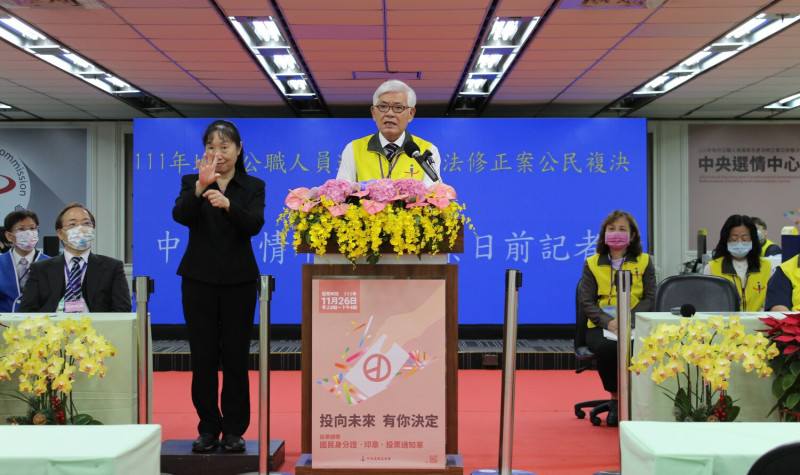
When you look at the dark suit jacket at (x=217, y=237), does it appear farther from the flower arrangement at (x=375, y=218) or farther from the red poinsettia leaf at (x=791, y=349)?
the red poinsettia leaf at (x=791, y=349)

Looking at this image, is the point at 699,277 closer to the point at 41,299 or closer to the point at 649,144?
the point at 41,299

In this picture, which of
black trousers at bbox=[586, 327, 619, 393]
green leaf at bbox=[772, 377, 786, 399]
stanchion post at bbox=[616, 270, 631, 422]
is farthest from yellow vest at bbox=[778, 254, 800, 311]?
stanchion post at bbox=[616, 270, 631, 422]

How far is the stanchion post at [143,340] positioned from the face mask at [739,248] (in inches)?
152

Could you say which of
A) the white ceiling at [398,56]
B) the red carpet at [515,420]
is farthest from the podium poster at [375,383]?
the white ceiling at [398,56]

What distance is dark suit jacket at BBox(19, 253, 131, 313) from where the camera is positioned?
145 inches

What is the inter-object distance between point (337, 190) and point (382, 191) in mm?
162

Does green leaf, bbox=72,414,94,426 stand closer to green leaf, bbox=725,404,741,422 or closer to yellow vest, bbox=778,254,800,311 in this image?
green leaf, bbox=725,404,741,422

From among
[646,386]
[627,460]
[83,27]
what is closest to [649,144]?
[83,27]

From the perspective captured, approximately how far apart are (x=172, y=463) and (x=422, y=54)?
15.8ft

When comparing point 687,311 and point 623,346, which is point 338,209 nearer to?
point 623,346

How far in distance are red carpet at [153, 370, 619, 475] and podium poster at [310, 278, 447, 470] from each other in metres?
0.80

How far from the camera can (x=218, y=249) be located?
3229 millimetres

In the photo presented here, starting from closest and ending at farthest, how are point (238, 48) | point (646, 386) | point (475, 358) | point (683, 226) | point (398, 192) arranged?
point (398, 192)
point (646, 386)
point (238, 48)
point (475, 358)
point (683, 226)

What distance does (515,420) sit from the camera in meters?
4.86
